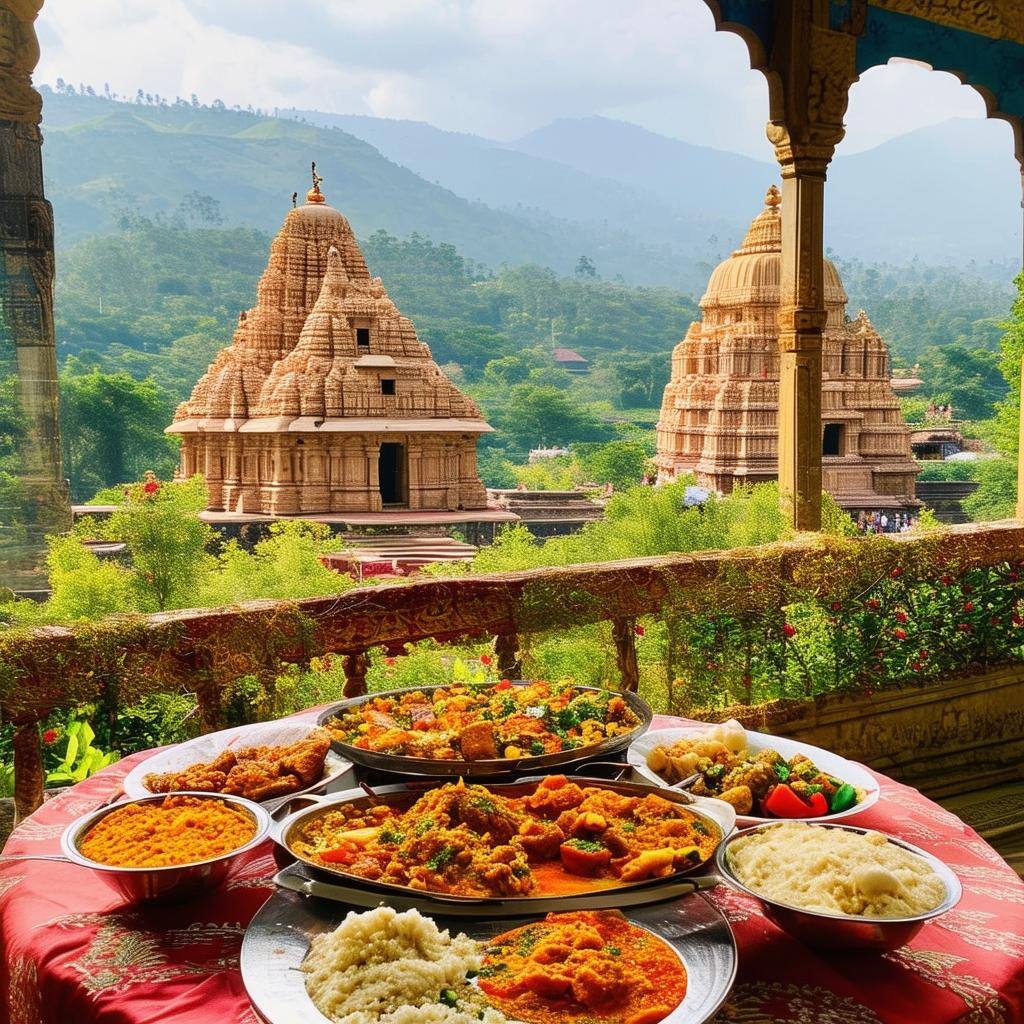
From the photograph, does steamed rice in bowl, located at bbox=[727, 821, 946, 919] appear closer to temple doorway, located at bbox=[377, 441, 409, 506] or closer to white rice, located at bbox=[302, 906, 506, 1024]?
white rice, located at bbox=[302, 906, 506, 1024]

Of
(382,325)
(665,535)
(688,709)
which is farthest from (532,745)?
(382,325)

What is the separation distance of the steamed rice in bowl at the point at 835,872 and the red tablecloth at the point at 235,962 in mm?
60

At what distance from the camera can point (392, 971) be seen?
113cm

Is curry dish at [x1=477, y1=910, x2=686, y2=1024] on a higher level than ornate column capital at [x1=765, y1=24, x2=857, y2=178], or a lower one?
lower

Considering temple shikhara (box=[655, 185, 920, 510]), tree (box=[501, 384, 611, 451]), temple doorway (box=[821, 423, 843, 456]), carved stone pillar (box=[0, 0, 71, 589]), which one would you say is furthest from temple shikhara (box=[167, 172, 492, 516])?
tree (box=[501, 384, 611, 451])

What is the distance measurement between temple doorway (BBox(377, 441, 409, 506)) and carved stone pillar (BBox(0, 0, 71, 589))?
1820 cm

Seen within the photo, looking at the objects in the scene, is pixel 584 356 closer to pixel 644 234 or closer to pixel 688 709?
pixel 688 709

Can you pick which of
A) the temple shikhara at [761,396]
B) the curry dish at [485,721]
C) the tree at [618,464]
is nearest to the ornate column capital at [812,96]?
the curry dish at [485,721]

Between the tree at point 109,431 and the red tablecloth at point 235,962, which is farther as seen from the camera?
the tree at point 109,431

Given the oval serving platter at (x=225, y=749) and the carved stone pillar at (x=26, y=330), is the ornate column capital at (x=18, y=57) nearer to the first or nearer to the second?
the carved stone pillar at (x=26, y=330)

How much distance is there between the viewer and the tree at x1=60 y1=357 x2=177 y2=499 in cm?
3947

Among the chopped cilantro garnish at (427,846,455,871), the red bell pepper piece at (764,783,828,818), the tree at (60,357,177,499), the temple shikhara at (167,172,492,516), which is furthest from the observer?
the tree at (60,357,177,499)

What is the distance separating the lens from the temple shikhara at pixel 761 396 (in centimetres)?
2277

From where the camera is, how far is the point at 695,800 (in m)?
1.59
